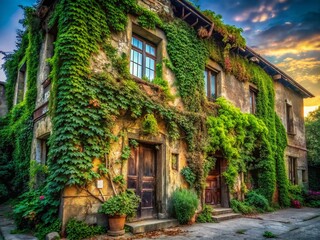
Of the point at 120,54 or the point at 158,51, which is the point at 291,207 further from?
the point at 120,54

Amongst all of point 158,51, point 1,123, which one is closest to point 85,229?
point 158,51

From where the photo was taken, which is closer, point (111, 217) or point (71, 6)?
point (111, 217)

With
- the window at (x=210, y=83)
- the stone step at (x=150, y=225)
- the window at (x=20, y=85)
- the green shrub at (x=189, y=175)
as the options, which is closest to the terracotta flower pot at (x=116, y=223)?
the stone step at (x=150, y=225)

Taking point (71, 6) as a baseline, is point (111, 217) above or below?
below

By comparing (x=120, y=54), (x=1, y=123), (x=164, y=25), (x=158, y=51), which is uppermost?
(x=164, y=25)

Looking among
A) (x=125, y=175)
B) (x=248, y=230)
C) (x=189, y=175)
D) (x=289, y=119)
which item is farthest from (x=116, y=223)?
(x=289, y=119)

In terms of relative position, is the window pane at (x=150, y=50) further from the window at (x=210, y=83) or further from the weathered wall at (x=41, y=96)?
the weathered wall at (x=41, y=96)

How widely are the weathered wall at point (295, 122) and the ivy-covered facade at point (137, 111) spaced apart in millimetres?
1890

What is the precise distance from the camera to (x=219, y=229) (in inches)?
267

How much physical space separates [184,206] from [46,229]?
368 cm

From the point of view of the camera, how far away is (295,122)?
52.7ft

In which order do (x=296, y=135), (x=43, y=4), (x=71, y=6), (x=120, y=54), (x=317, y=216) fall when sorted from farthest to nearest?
(x=296, y=135) → (x=317, y=216) → (x=43, y=4) → (x=120, y=54) → (x=71, y=6)

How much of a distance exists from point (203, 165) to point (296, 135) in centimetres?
1041

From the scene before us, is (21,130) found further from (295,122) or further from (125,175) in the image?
(295,122)
